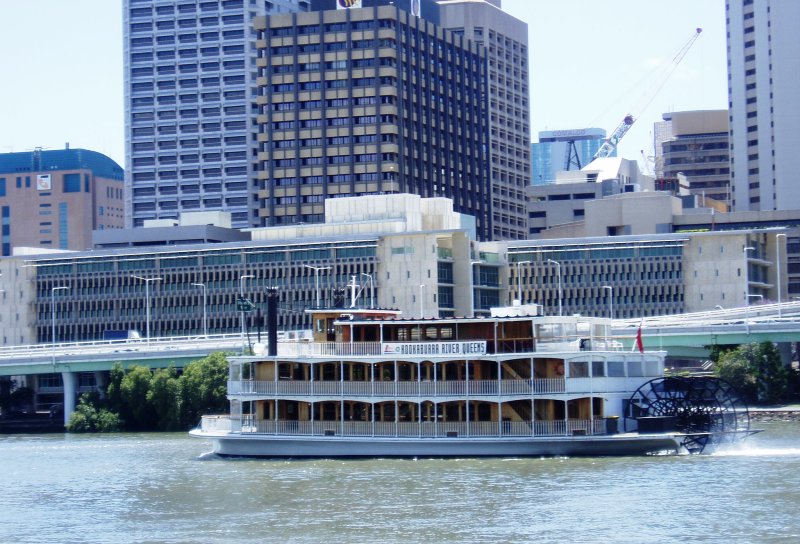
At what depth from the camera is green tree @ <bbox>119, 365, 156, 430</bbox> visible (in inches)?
4424

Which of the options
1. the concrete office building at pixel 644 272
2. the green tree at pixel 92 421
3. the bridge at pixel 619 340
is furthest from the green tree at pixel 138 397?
the concrete office building at pixel 644 272

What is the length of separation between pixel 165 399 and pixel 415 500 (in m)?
54.3

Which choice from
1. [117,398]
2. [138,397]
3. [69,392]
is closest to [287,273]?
[69,392]

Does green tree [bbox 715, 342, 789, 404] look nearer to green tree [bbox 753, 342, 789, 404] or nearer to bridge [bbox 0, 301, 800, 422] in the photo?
green tree [bbox 753, 342, 789, 404]

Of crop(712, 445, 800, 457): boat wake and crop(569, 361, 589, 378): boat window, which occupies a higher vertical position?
crop(569, 361, 589, 378): boat window

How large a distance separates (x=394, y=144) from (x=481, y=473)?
12547 cm

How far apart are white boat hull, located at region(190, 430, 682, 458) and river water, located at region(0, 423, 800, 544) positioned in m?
0.85

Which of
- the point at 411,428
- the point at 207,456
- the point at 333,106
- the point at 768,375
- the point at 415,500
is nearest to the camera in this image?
the point at 415,500

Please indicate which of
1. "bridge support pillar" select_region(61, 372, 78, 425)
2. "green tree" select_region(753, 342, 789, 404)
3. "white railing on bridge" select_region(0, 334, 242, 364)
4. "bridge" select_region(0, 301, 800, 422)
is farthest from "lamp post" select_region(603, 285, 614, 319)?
"bridge support pillar" select_region(61, 372, 78, 425)

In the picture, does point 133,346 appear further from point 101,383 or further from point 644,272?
point 644,272

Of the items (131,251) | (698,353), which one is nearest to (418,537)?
(698,353)

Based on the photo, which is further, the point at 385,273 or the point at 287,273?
the point at 287,273

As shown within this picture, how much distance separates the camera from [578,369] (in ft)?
236

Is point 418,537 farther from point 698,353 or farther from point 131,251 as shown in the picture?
point 131,251
